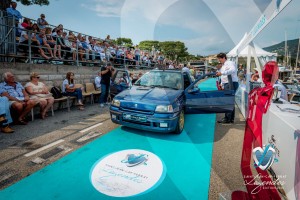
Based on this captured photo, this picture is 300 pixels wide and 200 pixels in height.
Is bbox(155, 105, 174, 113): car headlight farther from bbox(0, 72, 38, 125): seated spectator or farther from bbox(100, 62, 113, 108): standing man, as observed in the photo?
bbox(100, 62, 113, 108): standing man

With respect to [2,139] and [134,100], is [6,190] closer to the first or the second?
[2,139]

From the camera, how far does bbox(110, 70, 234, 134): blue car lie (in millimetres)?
4539

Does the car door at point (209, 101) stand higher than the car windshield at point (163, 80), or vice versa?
the car windshield at point (163, 80)

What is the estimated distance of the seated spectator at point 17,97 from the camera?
18.3 feet

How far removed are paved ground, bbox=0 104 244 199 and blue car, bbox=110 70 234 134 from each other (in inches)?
34.6

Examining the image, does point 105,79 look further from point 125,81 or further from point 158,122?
point 158,122

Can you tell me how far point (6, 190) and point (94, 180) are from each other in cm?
120

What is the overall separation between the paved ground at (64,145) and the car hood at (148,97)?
1.20m

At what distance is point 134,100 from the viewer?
4.71m

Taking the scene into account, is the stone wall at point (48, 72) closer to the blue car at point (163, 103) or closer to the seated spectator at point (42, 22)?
the seated spectator at point (42, 22)

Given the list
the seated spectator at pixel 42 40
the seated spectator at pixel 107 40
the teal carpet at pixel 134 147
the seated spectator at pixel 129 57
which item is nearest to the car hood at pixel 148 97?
the teal carpet at pixel 134 147

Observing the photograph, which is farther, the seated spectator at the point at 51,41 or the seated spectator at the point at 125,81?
the seated spectator at the point at 125,81

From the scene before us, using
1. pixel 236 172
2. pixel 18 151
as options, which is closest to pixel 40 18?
pixel 18 151

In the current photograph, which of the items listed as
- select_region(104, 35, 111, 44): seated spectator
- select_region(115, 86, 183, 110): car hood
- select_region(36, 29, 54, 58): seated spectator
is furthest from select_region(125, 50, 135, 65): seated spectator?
select_region(115, 86, 183, 110): car hood
